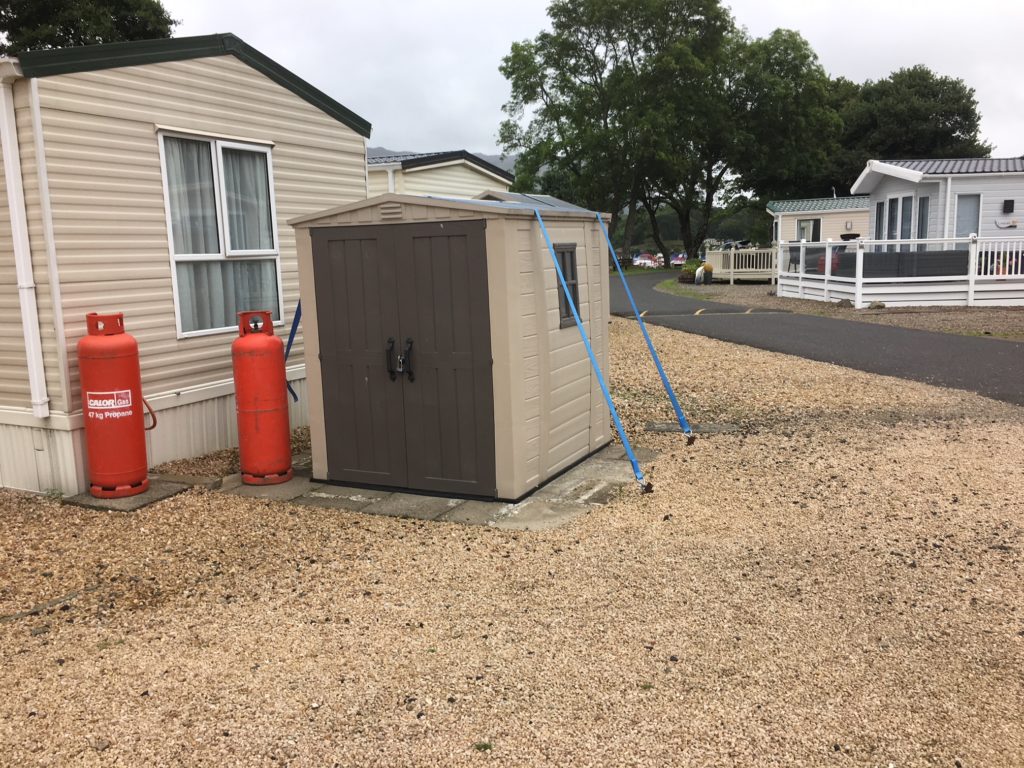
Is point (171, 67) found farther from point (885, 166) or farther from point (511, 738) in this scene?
point (885, 166)

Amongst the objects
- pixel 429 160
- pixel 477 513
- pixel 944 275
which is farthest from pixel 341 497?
pixel 944 275

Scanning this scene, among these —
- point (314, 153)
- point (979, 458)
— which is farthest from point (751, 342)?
point (314, 153)

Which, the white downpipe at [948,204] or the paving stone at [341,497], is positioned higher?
the white downpipe at [948,204]

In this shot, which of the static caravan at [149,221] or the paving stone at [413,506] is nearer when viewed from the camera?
the paving stone at [413,506]

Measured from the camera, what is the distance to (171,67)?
6.69 m

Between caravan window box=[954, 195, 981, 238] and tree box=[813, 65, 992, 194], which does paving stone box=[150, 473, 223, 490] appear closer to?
caravan window box=[954, 195, 981, 238]

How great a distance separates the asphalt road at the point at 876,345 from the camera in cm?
1014

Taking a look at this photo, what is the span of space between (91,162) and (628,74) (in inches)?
1612

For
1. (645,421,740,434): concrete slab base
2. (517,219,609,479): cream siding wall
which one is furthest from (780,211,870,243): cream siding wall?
(517,219,609,479): cream siding wall

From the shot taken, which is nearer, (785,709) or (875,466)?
(785,709)

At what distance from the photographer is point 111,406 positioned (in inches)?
228

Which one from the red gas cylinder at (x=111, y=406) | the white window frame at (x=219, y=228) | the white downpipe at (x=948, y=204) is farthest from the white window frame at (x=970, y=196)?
the red gas cylinder at (x=111, y=406)

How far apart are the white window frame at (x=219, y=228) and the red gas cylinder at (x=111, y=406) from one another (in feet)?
2.97

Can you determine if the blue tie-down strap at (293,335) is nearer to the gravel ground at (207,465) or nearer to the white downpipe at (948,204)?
the gravel ground at (207,465)
